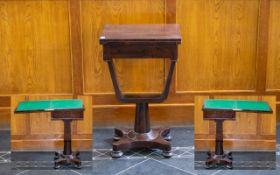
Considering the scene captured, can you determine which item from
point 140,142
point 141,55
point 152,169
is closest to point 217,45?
point 141,55

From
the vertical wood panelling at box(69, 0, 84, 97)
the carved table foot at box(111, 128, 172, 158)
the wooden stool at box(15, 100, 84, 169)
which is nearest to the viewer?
the wooden stool at box(15, 100, 84, 169)

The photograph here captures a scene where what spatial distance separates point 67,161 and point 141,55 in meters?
0.82

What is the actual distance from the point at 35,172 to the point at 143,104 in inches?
33.1

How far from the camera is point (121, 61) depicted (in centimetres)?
407

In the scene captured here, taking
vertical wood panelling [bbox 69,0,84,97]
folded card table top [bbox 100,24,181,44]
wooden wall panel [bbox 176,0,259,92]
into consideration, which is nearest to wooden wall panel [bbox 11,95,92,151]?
folded card table top [bbox 100,24,181,44]

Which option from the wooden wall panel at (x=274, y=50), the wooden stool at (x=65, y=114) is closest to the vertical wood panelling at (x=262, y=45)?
the wooden wall panel at (x=274, y=50)

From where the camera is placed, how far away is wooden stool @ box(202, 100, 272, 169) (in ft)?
10.6

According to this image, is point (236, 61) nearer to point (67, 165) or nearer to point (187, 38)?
point (187, 38)

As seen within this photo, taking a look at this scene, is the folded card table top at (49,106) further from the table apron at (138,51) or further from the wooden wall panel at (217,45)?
the wooden wall panel at (217,45)

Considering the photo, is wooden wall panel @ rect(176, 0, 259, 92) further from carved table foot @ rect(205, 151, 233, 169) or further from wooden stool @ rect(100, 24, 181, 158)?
carved table foot @ rect(205, 151, 233, 169)

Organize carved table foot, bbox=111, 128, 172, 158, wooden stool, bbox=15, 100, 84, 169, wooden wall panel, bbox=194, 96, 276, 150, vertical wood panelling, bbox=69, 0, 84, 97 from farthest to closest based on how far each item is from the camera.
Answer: vertical wood panelling, bbox=69, 0, 84, 97 < carved table foot, bbox=111, 128, 172, 158 < wooden wall panel, bbox=194, 96, 276, 150 < wooden stool, bbox=15, 100, 84, 169

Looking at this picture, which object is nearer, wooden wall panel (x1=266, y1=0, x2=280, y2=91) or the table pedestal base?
the table pedestal base

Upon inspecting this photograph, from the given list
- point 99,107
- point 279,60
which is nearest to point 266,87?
point 279,60

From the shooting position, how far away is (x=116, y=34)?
3.46 m
